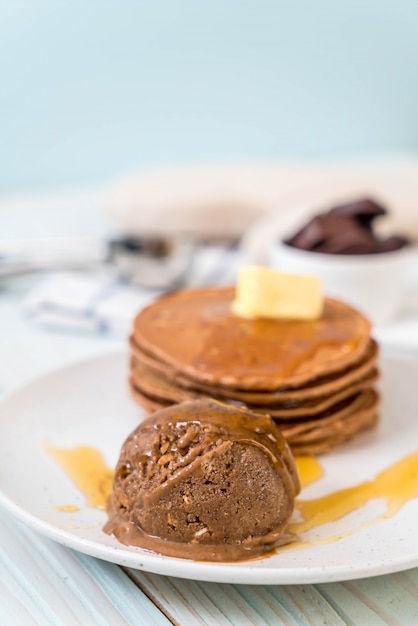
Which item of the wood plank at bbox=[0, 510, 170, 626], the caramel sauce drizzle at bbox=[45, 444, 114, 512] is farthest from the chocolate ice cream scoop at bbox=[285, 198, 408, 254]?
the wood plank at bbox=[0, 510, 170, 626]

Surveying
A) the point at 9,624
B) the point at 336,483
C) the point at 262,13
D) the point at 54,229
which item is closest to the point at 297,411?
the point at 336,483

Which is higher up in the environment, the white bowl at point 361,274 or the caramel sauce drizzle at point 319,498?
the caramel sauce drizzle at point 319,498

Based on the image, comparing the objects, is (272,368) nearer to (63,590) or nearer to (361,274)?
(63,590)

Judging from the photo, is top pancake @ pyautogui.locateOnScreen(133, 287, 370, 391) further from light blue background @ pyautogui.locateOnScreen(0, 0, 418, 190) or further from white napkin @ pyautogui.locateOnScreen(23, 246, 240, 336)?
light blue background @ pyautogui.locateOnScreen(0, 0, 418, 190)

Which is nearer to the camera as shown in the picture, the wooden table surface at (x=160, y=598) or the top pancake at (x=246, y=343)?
the wooden table surface at (x=160, y=598)

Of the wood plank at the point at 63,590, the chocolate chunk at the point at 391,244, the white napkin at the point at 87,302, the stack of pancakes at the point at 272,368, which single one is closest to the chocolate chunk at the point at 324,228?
the chocolate chunk at the point at 391,244

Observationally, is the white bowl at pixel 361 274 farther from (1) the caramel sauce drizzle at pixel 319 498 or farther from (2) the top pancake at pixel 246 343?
(1) the caramel sauce drizzle at pixel 319 498

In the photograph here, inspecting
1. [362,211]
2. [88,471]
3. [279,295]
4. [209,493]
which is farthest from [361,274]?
[209,493]
